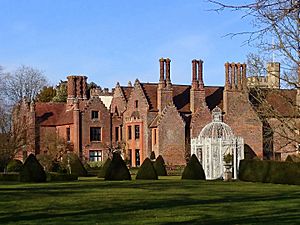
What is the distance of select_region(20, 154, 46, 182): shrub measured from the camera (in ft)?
119

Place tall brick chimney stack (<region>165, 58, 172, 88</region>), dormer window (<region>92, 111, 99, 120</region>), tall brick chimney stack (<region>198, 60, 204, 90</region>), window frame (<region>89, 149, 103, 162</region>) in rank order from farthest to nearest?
1. dormer window (<region>92, 111, 99, 120</region>)
2. window frame (<region>89, 149, 103, 162</region>)
3. tall brick chimney stack (<region>198, 60, 204, 90</region>)
4. tall brick chimney stack (<region>165, 58, 172, 88</region>)

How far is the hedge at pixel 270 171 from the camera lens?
32.8 meters

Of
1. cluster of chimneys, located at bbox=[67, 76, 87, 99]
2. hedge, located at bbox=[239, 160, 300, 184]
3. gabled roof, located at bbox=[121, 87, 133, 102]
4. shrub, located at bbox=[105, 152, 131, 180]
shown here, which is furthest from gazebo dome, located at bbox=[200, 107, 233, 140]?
cluster of chimneys, located at bbox=[67, 76, 87, 99]

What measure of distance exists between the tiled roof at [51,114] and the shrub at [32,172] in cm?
2723

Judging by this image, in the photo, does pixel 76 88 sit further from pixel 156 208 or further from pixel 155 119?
pixel 156 208

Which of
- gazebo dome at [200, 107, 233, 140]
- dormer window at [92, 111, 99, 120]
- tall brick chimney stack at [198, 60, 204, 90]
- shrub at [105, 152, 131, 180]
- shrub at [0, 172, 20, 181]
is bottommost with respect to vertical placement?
shrub at [0, 172, 20, 181]

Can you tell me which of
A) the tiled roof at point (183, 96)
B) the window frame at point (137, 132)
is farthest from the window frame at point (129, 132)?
the tiled roof at point (183, 96)

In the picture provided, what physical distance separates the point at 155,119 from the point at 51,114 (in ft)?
48.4

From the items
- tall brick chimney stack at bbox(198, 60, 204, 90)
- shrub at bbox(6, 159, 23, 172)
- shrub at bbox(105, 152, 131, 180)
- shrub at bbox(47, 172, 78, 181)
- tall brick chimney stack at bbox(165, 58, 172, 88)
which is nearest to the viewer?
shrub at bbox(105, 152, 131, 180)

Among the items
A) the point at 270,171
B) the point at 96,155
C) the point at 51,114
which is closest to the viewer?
the point at 270,171

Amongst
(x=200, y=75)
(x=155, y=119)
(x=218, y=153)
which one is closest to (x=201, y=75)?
(x=200, y=75)

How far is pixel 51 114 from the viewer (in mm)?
66750

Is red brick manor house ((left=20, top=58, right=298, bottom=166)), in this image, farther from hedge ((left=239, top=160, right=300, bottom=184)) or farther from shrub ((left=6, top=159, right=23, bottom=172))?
hedge ((left=239, top=160, right=300, bottom=184))

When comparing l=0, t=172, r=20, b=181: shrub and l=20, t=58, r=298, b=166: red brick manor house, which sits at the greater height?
l=20, t=58, r=298, b=166: red brick manor house
